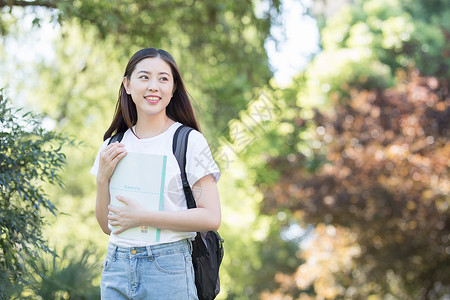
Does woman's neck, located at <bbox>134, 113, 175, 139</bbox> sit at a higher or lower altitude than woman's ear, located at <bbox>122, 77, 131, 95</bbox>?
lower

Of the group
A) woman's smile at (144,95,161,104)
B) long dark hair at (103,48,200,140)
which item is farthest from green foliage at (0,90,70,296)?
woman's smile at (144,95,161,104)

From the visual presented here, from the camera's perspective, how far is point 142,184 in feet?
6.32

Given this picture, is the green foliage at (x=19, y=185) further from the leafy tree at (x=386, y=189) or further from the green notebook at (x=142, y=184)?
the leafy tree at (x=386, y=189)

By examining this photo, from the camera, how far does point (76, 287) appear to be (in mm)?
3902

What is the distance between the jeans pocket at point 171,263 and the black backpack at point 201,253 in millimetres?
98

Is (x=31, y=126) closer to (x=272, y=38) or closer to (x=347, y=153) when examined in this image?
(x=272, y=38)

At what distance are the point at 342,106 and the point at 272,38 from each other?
11.9 feet

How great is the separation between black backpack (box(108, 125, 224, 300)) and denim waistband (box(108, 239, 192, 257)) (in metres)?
0.07

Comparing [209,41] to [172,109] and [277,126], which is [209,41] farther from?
[172,109]

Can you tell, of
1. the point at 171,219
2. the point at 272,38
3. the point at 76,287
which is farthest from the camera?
Answer: the point at 272,38

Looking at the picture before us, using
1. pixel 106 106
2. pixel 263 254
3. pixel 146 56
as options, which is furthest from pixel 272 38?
pixel 263 254

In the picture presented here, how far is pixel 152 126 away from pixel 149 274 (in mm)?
504

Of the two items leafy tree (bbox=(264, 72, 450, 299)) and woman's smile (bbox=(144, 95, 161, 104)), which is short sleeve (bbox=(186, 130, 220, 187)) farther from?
leafy tree (bbox=(264, 72, 450, 299))

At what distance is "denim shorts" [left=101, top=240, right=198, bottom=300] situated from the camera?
188 cm
